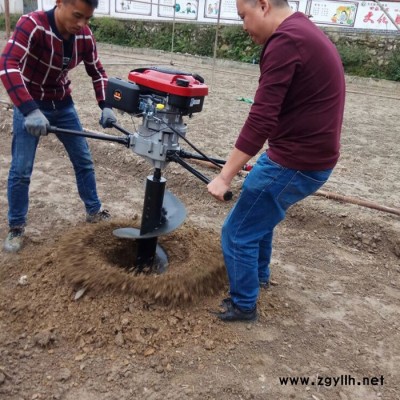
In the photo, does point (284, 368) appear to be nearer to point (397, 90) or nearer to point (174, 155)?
point (174, 155)

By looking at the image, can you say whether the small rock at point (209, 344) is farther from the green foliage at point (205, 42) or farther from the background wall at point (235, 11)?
the green foliage at point (205, 42)

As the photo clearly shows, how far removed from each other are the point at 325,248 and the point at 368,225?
458mm

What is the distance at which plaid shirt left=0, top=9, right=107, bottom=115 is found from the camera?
2592 mm

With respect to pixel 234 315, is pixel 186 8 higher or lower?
higher

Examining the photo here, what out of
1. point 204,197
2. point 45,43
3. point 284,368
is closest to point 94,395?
point 284,368

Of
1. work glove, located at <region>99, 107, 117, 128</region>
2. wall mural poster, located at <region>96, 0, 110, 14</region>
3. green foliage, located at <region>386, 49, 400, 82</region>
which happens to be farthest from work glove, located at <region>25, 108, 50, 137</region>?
wall mural poster, located at <region>96, 0, 110, 14</region>

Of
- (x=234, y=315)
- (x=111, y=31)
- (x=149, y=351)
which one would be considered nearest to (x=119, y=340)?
(x=149, y=351)

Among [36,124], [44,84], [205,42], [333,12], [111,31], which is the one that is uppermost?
[333,12]

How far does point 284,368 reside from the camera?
230 cm

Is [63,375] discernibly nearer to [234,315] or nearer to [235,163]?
[234,315]

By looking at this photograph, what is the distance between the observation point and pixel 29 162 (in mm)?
2998

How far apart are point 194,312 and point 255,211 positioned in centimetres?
74

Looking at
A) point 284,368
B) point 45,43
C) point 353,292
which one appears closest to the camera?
point 284,368

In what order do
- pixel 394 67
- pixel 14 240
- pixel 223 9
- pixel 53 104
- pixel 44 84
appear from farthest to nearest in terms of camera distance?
pixel 223 9, pixel 394 67, pixel 14 240, pixel 53 104, pixel 44 84
